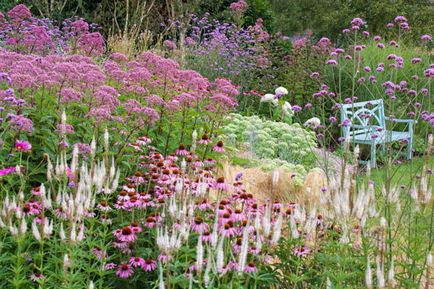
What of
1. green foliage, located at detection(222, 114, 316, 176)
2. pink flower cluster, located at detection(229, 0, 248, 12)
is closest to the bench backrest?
green foliage, located at detection(222, 114, 316, 176)

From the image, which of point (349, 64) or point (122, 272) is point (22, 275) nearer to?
point (122, 272)

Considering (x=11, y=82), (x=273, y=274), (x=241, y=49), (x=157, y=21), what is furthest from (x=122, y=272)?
(x=157, y=21)

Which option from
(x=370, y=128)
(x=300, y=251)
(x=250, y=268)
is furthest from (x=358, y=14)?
(x=250, y=268)

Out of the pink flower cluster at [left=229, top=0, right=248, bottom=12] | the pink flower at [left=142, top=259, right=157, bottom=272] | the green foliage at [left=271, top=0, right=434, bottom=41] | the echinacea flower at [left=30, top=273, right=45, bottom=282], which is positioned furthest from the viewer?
the green foliage at [left=271, top=0, right=434, bottom=41]

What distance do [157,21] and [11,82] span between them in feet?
33.0

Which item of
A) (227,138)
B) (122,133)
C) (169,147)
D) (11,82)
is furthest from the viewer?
(227,138)

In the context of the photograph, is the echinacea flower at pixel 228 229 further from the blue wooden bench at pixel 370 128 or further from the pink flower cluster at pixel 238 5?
the pink flower cluster at pixel 238 5

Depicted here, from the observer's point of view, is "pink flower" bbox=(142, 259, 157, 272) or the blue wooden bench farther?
the blue wooden bench

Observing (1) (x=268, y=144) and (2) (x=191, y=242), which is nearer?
(2) (x=191, y=242)

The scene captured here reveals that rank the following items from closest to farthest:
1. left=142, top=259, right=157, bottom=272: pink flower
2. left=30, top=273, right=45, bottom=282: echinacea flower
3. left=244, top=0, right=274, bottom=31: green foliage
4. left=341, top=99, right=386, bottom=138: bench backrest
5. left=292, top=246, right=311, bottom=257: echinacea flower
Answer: left=30, top=273, right=45, bottom=282: echinacea flower < left=142, top=259, right=157, bottom=272: pink flower < left=292, top=246, right=311, bottom=257: echinacea flower < left=341, top=99, right=386, bottom=138: bench backrest < left=244, top=0, right=274, bottom=31: green foliage

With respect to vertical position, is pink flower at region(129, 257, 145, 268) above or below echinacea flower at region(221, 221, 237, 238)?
below

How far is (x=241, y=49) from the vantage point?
11578 millimetres

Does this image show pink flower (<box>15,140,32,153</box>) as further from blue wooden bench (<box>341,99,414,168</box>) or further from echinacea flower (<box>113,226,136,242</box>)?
blue wooden bench (<box>341,99,414,168</box>)

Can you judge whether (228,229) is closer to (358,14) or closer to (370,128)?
(370,128)
